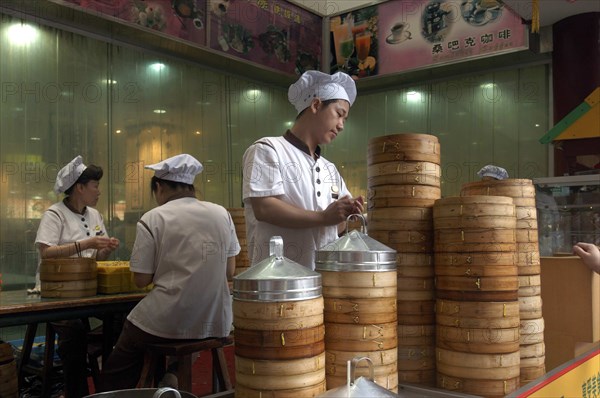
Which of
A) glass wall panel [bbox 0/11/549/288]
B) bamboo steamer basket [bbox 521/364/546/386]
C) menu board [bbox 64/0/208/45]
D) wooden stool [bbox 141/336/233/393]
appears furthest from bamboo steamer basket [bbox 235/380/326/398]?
menu board [bbox 64/0/208/45]

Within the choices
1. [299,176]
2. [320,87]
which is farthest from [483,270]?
[320,87]

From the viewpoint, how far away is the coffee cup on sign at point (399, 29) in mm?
6371

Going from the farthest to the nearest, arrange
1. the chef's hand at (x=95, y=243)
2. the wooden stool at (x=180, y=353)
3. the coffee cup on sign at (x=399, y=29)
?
the coffee cup on sign at (x=399, y=29) < the chef's hand at (x=95, y=243) < the wooden stool at (x=180, y=353)

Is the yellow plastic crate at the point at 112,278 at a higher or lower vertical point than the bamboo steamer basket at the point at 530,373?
higher

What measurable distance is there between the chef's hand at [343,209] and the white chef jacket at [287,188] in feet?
0.65

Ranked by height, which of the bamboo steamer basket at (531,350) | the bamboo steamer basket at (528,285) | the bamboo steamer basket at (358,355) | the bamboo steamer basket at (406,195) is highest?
the bamboo steamer basket at (406,195)

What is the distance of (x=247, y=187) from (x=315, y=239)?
0.32 metres

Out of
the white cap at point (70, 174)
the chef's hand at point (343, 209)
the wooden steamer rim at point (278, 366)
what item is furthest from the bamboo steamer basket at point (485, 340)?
the white cap at point (70, 174)

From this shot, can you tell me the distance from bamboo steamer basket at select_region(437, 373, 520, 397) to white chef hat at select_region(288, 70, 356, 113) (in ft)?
3.19

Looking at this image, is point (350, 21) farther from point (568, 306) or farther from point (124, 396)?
point (124, 396)

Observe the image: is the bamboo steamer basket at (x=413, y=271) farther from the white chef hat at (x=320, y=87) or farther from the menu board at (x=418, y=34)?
the menu board at (x=418, y=34)

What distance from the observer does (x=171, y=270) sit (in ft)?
9.01

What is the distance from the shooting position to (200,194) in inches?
244

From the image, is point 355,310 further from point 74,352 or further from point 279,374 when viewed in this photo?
point 74,352
